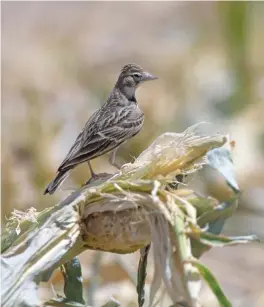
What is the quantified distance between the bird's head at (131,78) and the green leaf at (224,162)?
1.57 metres

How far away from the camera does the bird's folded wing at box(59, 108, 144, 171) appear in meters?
2.32

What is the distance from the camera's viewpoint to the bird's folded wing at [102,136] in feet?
7.62

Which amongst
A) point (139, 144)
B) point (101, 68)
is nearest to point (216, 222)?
point (139, 144)

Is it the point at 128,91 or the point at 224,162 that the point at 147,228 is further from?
the point at 128,91

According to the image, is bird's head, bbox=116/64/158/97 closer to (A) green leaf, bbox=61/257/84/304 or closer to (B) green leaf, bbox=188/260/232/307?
(A) green leaf, bbox=61/257/84/304

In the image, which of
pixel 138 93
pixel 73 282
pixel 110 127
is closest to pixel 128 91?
pixel 110 127

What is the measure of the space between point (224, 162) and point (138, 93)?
13.3ft

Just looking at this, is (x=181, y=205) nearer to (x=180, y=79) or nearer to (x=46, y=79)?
(x=180, y=79)

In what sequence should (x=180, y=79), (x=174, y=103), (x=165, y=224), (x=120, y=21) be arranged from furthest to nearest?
(x=120, y=21)
(x=180, y=79)
(x=174, y=103)
(x=165, y=224)

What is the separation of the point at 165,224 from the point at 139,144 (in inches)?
104

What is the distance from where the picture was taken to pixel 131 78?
2.96 m

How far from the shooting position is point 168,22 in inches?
347

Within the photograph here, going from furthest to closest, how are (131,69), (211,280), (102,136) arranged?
(131,69), (102,136), (211,280)

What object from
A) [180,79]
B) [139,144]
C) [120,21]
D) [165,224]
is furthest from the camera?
[120,21]
